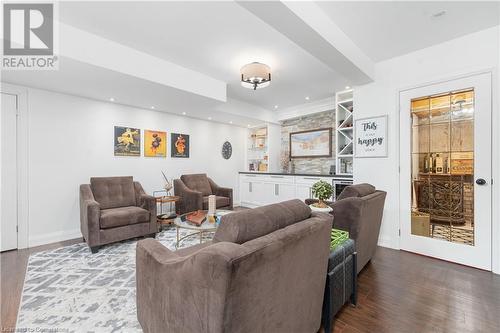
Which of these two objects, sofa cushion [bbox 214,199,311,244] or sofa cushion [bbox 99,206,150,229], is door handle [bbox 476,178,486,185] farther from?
sofa cushion [bbox 99,206,150,229]

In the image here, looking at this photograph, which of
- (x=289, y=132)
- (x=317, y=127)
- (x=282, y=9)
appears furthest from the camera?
(x=289, y=132)

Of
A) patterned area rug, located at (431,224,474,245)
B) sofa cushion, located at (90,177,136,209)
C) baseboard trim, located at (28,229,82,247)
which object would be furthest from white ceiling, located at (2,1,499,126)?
patterned area rug, located at (431,224,474,245)

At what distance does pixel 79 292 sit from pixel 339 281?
2.25 m

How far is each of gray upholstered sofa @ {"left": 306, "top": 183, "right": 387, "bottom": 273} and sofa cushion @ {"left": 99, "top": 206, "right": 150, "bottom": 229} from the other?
270 centimetres

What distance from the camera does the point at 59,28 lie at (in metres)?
2.38

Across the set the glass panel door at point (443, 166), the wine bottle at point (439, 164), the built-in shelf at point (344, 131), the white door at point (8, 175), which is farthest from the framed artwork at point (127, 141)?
the wine bottle at point (439, 164)

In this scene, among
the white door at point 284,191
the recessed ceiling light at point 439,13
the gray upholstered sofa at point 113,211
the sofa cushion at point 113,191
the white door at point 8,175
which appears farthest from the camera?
the white door at point 284,191

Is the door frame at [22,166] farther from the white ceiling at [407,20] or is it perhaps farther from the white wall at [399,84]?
the white wall at [399,84]

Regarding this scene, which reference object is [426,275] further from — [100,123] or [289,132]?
[100,123]

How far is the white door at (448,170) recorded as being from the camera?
2.59 m

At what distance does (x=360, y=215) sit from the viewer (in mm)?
2148

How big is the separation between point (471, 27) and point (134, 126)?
512 centimetres

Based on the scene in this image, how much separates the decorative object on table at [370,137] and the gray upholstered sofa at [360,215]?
1.03 meters

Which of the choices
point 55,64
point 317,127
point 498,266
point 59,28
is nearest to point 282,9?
point 59,28
